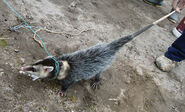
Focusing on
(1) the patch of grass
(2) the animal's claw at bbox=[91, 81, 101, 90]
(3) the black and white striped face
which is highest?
(3) the black and white striped face

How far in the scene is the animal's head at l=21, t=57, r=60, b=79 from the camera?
6.71 ft

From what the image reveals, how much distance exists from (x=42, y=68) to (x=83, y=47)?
145cm

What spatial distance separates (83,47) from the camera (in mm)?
3389

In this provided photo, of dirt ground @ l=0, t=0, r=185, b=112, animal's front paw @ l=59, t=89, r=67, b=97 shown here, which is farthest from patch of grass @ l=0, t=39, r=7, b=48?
animal's front paw @ l=59, t=89, r=67, b=97

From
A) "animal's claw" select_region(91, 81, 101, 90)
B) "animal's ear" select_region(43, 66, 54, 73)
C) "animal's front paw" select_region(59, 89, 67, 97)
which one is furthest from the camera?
"animal's claw" select_region(91, 81, 101, 90)

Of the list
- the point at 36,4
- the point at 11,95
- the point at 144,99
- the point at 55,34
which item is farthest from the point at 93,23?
the point at 11,95

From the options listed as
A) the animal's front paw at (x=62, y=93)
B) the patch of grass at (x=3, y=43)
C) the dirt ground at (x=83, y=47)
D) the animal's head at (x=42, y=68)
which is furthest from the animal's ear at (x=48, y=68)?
the patch of grass at (x=3, y=43)

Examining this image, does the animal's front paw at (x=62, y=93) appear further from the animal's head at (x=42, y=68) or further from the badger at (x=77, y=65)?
the animal's head at (x=42, y=68)

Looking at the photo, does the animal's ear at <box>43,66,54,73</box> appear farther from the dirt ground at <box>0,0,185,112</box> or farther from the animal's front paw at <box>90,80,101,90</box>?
the animal's front paw at <box>90,80,101,90</box>

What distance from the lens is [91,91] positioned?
8.89 feet

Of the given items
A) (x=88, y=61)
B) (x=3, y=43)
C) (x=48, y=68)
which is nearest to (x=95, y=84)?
(x=88, y=61)

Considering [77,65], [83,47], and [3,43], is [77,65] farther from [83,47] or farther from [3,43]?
[3,43]

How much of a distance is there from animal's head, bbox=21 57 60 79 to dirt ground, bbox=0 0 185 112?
29cm

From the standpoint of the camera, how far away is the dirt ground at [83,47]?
2.21 meters
